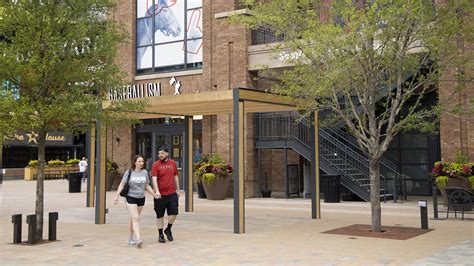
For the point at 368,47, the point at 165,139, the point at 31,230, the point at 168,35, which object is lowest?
the point at 31,230

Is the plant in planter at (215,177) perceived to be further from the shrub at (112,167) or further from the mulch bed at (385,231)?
the mulch bed at (385,231)

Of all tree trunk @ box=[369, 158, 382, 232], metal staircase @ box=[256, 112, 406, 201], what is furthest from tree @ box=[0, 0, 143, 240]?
metal staircase @ box=[256, 112, 406, 201]

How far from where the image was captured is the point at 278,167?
23188 mm

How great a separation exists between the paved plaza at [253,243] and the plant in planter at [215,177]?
5.18 m

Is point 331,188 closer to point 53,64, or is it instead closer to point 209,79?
point 209,79

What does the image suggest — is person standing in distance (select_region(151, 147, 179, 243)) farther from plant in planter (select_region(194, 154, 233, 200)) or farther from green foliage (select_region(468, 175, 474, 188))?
plant in planter (select_region(194, 154, 233, 200))

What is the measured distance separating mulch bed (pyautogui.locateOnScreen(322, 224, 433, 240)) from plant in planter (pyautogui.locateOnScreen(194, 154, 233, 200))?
9.40 m

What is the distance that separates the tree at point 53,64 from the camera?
10156 mm

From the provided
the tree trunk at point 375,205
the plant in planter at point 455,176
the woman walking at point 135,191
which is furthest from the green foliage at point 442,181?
the woman walking at point 135,191

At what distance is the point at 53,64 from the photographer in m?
10.4

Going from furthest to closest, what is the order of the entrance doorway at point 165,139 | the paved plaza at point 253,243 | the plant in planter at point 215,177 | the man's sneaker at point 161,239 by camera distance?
the entrance doorway at point 165,139, the plant in planter at point 215,177, the man's sneaker at point 161,239, the paved plaza at point 253,243

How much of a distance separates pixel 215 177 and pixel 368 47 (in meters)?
11.1

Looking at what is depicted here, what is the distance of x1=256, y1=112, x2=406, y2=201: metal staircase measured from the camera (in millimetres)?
18922

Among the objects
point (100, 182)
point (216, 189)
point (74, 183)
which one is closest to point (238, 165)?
point (100, 182)
